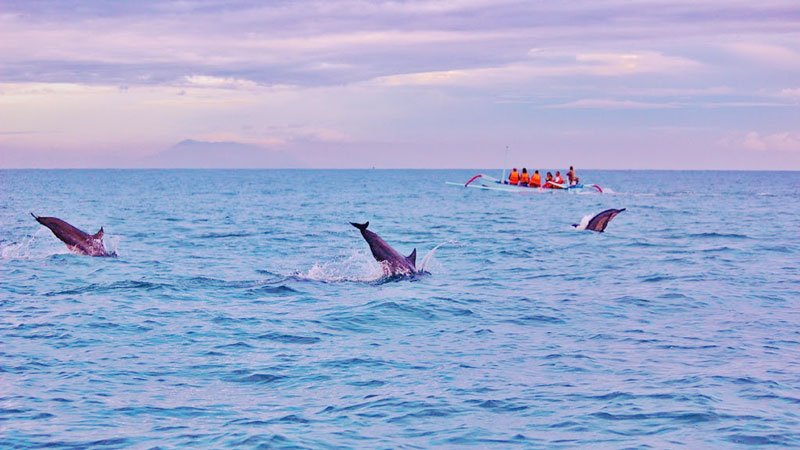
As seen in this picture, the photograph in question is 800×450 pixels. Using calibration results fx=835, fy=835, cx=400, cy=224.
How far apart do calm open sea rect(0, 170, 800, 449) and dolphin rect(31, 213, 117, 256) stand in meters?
0.60

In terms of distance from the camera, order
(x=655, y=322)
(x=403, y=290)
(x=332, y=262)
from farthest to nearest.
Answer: (x=332, y=262) → (x=403, y=290) → (x=655, y=322)

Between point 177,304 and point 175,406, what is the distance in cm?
795

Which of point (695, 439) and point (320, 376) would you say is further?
point (320, 376)

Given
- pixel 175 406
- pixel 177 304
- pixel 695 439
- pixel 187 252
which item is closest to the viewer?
pixel 695 439

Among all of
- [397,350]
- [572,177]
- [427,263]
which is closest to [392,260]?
[427,263]

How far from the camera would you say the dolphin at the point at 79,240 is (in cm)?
2573

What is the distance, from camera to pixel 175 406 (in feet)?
35.8

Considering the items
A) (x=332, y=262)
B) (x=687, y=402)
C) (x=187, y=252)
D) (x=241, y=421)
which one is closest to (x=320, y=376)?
(x=241, y=421)

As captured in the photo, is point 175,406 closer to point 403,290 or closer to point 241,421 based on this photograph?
point 241,421

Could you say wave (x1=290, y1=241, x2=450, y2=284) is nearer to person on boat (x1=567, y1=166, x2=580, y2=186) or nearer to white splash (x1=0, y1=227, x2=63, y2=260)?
white splash (x1=0, y1=227, x2=63, y2=260)

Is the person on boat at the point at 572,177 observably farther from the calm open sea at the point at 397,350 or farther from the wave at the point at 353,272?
the wave at the point at 353,272

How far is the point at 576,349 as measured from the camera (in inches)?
565

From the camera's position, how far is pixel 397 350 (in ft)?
47.2

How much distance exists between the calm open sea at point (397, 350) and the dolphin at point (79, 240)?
60 centimetres
